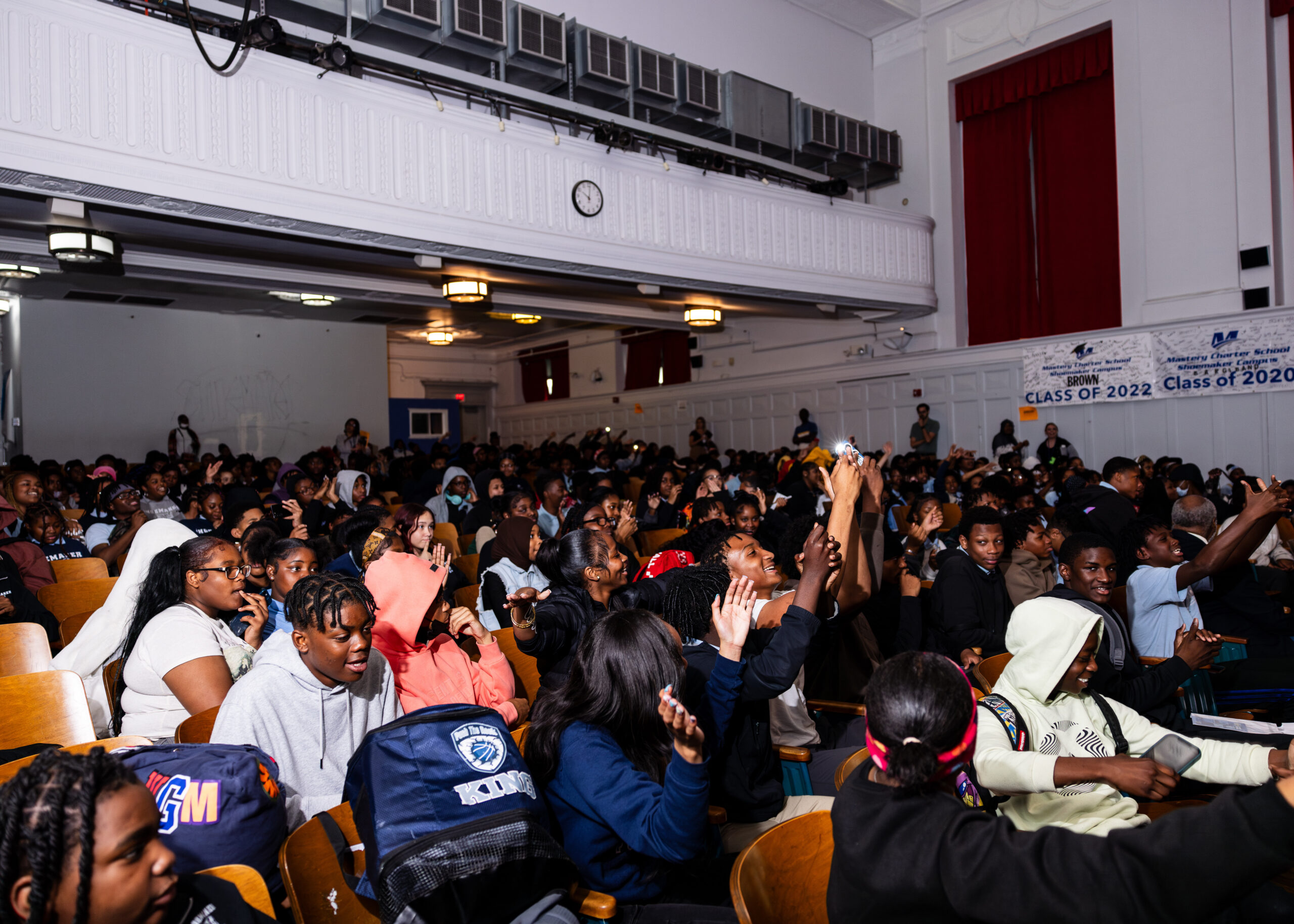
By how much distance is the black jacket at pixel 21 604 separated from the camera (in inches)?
146

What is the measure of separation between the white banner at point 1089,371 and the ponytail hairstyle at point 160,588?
10.6 meters

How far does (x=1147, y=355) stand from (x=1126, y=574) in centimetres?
707

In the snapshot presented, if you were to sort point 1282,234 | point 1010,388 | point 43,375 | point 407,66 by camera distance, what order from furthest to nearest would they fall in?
1. point 1010,388
2. point 43,375
3. point 1282,234
4. point 407,66

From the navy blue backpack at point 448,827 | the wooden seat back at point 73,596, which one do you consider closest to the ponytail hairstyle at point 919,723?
the navy blue backpack at point 448,827

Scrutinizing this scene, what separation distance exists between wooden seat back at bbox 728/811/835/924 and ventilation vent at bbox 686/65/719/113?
8.73 m

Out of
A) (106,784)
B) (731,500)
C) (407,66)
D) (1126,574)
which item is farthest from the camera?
(407,66)

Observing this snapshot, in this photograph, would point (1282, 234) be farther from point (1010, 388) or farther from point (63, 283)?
point (63, 283)

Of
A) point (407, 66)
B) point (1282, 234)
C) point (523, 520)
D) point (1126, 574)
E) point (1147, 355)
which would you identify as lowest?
point (1126, 574)

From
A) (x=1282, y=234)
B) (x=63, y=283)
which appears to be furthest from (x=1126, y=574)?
(x=63, y=283)

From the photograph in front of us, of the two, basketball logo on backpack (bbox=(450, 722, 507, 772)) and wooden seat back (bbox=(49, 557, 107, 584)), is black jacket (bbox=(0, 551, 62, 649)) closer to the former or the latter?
wooden seat back (bbox=(49, 557, 107, 584))

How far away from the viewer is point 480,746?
1.70 m

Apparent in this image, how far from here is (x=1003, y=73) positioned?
11.1 metres

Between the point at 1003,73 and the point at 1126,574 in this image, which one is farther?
the point at 1003,73

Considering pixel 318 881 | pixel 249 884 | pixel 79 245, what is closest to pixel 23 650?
pixel 318 881
